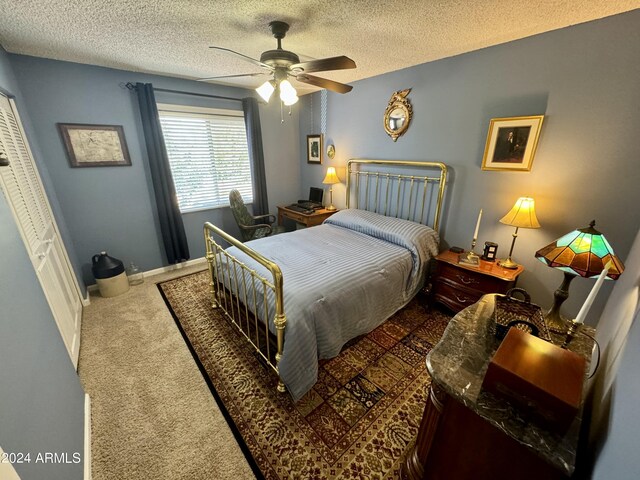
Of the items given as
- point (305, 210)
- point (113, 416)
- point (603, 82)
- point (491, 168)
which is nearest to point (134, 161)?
point (305, 210)

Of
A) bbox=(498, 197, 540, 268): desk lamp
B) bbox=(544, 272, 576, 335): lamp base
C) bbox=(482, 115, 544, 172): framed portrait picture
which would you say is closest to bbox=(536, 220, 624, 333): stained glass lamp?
bbox=(544, 272, 576, 335): lamp base

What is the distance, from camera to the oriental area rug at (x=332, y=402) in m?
1.39

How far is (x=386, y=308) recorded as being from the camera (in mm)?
2277

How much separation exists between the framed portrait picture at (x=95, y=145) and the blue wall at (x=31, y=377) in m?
1.93

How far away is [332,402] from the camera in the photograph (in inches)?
67.1

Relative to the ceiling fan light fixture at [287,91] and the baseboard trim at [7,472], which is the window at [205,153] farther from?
the baseboard trim at [7,472]

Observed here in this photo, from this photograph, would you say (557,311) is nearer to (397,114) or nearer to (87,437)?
(397,114)

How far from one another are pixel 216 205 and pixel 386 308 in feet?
9.67

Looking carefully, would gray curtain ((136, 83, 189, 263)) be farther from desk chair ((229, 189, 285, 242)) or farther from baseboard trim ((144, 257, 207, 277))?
desk chair ((229, 189, 285, 242))

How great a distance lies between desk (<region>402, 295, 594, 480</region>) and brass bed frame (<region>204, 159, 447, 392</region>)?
0.93 metres

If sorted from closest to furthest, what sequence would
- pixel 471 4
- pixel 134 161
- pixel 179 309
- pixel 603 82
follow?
pixel 471 4
pixel 603 82
pixel 179 309
pixel 134 161

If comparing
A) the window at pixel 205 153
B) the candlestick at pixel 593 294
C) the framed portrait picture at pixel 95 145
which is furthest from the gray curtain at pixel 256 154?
the candlestick at pixel 593 294

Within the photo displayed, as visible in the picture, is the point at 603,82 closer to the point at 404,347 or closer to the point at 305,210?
the point at 404,347

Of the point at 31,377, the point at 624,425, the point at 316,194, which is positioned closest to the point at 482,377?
the point at 624,425
